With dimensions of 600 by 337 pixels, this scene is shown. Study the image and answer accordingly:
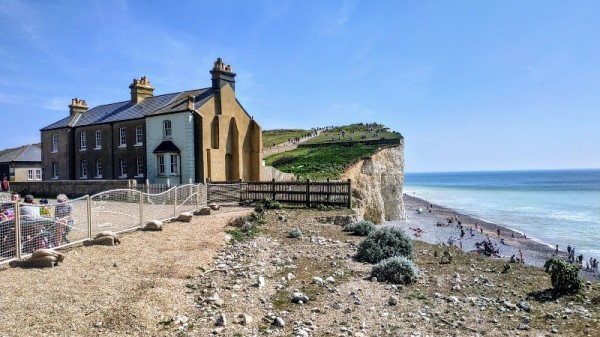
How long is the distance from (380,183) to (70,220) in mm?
35349

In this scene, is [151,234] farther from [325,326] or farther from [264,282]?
[325,326]

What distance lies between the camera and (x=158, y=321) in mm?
7574

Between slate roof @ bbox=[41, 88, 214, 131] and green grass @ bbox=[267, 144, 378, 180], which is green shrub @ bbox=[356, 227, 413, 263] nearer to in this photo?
slate roof @ bbox=[41, 88, 214, 131]

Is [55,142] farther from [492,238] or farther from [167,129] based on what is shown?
[492,238]

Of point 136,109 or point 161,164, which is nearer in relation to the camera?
point 161,164

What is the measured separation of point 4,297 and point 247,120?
27.3 metres

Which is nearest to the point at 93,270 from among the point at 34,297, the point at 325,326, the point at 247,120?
the point at 34,297

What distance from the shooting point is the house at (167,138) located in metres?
30.2

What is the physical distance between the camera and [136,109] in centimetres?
3578

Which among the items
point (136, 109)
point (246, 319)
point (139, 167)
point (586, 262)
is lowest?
point (586, 262)

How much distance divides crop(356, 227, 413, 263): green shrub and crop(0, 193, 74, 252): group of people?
894 cm

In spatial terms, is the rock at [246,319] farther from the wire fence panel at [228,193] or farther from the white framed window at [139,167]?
the white framed window at [139,167]

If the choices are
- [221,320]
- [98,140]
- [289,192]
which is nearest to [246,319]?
[221,320]

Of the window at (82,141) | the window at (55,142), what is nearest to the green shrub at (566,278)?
the window at (82,141)
